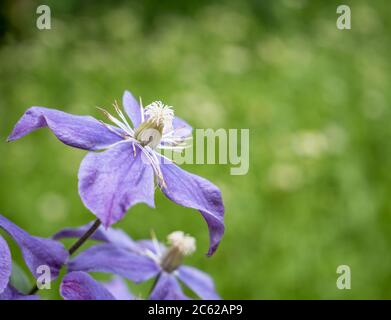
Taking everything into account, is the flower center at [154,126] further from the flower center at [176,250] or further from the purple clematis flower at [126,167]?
the flower center at [176,250]

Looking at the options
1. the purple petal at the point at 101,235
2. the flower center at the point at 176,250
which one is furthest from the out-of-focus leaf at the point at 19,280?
the flower center at the point at 176,250

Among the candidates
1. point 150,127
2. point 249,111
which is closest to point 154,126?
point 150,127

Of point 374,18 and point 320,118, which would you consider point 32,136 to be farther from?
point 374,18

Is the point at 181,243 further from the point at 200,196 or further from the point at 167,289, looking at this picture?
the point at 200,196

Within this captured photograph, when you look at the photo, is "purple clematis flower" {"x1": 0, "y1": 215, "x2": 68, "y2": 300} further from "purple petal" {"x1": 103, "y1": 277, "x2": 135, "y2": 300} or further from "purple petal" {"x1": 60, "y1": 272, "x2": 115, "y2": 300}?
"purple petal" {"x1": 103, "y1": 277, "x2": 135, "y2": 300}

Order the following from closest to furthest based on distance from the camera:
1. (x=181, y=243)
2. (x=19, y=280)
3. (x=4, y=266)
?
(x=4, y=266)
(x=19, y=280)
(x=181, y=243)

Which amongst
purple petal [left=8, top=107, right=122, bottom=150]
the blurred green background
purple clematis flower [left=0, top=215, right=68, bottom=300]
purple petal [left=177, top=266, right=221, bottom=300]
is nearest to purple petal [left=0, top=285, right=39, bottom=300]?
purple clematis flower [left=0, top=215, right=68, bottom=300]
